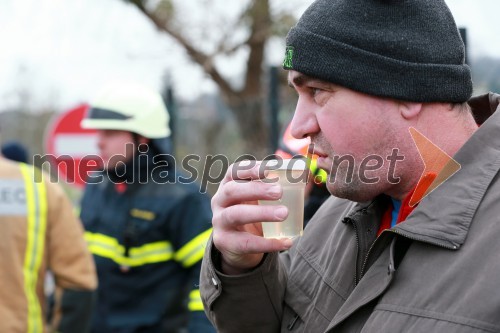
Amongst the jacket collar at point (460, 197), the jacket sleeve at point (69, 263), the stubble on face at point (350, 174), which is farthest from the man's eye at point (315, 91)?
the jacket sleeve at point (69, 263)

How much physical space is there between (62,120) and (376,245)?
224 inches

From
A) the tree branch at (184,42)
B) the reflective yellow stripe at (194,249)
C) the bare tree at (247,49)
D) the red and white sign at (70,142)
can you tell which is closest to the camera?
the reflective yellow stripe at (194,249)

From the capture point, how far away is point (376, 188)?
6.46 ft

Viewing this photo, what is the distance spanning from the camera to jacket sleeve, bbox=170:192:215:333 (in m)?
3.92

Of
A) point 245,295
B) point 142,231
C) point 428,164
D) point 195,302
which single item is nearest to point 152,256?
point 142,231

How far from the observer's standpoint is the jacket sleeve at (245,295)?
2.10 metres

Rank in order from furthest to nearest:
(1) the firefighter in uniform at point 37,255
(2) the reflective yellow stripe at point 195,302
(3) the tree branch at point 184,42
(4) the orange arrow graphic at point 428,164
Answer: (3) the tree branch at point 184,42
(2) the reflective yellow stripe at point 195,302
(1) the firefighter in uniform at point 37,255
(4) the orange arrow graphic at point 428,164

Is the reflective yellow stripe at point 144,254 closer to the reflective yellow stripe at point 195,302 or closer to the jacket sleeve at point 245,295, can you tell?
the reflective yellow stripe at point 195,302

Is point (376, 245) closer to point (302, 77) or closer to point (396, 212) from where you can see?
point (396, 212)

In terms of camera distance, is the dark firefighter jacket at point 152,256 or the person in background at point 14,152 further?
the person in background at point 14,152

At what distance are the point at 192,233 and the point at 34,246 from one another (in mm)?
808

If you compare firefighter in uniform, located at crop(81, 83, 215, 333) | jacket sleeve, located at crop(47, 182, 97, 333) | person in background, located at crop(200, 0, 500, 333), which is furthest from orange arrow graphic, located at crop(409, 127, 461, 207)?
jacket sleeve, located at crop(47, 182, 97, 333)

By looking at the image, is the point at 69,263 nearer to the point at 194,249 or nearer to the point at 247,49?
the point at 194,249

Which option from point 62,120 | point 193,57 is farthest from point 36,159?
point 193,57
